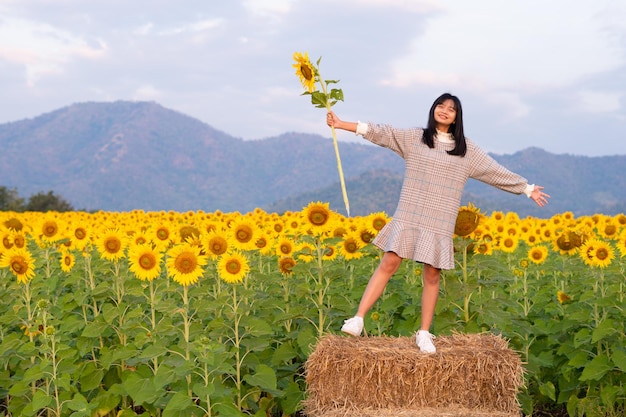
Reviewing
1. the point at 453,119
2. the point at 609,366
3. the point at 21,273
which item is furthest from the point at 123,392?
the point at 609,366

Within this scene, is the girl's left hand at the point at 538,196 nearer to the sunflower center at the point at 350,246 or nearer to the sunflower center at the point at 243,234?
the sunflower center at the point at 350,246

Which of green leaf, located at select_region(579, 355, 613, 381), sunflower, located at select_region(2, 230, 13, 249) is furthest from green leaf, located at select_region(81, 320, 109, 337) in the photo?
green leaf, located at select_region(579, 355, 613, 381)

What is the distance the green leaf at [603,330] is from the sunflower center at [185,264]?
3.78 m

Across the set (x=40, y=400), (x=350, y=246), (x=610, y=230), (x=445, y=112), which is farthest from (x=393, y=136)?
(x=610, y=230)

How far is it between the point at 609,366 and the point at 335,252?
10.3 feet

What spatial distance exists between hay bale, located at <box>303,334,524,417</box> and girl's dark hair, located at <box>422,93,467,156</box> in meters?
1.82

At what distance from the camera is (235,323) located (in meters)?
6.84

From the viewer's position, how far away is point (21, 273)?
7.81 meters

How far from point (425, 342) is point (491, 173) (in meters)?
1.75

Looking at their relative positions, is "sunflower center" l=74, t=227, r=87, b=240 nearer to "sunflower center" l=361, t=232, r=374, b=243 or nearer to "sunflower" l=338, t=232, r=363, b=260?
"sunflower" l=338, t=232, r=363, b=260

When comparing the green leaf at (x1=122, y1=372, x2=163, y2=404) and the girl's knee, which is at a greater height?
the girl's knee

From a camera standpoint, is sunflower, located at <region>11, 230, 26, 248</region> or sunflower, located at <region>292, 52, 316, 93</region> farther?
sunflower, located at <region>11, 230, 26, 248</region>

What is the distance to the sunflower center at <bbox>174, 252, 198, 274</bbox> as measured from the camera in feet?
21.2

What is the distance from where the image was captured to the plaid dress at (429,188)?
270 inches
